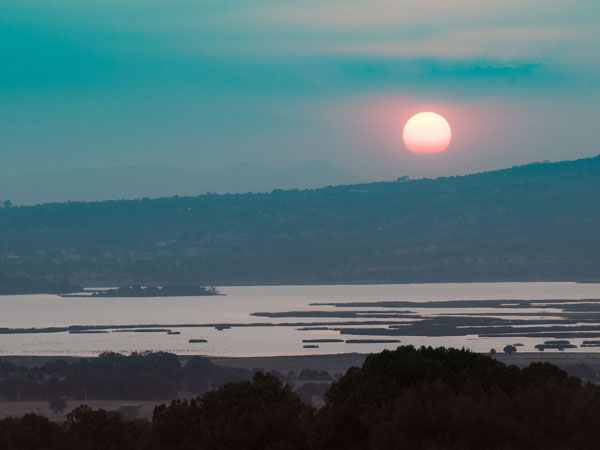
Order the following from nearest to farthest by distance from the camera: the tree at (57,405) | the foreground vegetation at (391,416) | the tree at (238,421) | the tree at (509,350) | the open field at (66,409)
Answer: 1. the foreground vegetation at (391,416)
2. the tree at (238,421)
3. the open field at (66,409)
4. the tree at (57,405)
5. the tree at (509,350)

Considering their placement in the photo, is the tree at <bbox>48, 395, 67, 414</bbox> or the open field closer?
the open field

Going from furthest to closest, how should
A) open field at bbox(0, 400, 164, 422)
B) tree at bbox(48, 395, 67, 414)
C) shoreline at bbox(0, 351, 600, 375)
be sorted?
shoreline at bbox(0, 351, 600, 375) < tree at bbox(48, 395, 67, 414) < open field at bbox(0, 400, 164, 422)

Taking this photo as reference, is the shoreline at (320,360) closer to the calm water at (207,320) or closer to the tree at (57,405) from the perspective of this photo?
the calm water at (207,320)

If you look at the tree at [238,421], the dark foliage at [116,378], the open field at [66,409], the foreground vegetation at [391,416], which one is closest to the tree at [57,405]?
the open field at [66,409]

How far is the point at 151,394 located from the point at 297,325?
5637 cm

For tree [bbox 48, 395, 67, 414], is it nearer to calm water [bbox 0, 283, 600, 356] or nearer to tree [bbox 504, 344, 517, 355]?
calm water [bbox 0, 283, 600, 356]

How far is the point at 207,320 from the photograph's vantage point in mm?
131375

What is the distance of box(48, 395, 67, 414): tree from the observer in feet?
179

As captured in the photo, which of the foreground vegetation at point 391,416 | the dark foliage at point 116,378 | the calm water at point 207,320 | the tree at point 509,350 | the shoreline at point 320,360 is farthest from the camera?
the calm water at point 207,320

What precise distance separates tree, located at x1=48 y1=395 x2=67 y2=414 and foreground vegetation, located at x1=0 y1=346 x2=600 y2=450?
22416 mm

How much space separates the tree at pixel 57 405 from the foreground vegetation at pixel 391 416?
73.5 ft

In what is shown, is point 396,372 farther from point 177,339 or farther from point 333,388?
point 177,339

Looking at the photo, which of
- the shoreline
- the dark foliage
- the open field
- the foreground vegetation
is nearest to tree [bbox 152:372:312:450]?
the foreground vegetation

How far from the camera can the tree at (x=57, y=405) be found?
5469cm
